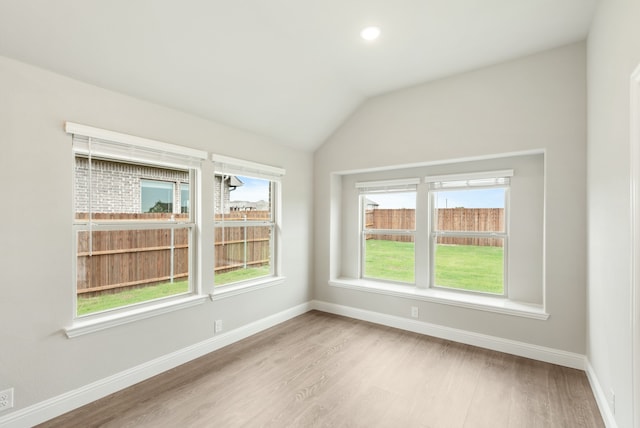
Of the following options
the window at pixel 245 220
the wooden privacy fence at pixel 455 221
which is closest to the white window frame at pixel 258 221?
the window at pixel 245 220

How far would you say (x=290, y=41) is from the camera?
268cm

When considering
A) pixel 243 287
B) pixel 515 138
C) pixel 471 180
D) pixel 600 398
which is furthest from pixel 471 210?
pixel 243 287

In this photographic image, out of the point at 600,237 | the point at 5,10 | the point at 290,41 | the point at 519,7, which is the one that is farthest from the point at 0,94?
the point at 600,237

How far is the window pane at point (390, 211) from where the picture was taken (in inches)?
160

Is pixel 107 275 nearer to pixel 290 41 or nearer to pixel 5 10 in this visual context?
pixel 5 10

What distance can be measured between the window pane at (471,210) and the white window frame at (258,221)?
214 cm

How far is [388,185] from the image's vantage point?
4.16 metres

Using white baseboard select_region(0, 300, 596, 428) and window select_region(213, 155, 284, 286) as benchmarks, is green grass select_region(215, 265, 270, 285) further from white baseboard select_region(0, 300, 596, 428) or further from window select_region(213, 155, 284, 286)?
white baseboard select_region(0, 300, 596, 428)

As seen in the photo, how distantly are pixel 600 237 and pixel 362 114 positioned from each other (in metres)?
2.86

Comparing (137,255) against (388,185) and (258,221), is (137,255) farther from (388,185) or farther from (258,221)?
(388,185)

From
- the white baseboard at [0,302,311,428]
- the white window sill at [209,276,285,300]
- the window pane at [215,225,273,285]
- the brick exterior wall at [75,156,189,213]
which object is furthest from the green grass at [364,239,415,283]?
the brick exterior wall at [75,156,189,213]

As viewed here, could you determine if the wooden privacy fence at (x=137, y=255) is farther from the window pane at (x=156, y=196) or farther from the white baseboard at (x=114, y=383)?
the white baseboard at (x=114, y=383)

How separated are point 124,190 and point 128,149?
0.36m

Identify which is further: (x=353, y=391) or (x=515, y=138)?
(x=515, y=138)
